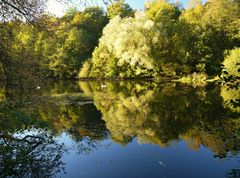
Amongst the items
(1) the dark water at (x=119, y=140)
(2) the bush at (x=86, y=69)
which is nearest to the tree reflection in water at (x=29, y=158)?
(1) the dark water at (x=119, y=140)

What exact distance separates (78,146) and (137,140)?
2.61 meters

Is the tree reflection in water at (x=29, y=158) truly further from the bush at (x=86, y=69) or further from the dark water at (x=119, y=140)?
the bush at (x=86, y=69)

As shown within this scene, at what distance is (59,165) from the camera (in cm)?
1180

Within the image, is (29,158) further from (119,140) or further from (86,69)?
(86,69)

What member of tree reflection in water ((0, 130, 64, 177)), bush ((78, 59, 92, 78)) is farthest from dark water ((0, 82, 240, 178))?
bush ((78, 59, 92, 78))

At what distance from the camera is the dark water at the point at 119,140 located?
36.7 feet

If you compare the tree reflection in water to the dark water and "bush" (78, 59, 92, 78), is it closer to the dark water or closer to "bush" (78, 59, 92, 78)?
the dark water

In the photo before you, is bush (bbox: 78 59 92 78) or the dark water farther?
bush (bbox: 78 59 92 78)

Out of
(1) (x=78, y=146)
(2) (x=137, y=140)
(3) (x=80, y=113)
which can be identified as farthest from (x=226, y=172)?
(3) (x=80, y=113)

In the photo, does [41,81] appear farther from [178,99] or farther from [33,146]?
[178,99]

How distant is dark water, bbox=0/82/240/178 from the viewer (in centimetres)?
1117

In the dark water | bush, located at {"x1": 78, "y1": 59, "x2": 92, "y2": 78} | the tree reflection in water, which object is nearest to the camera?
the tree reflection in water

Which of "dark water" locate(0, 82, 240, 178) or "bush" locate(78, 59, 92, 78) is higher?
"bush" locate(78, 59, 92, 78)

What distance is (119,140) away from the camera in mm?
15430
